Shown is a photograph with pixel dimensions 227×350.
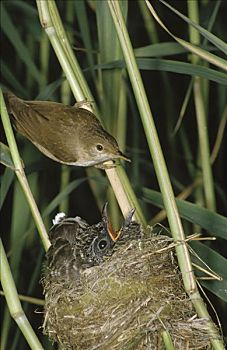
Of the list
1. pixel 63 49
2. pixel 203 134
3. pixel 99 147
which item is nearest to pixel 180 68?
pixel 63 49

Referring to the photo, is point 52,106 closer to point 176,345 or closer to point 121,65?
point 121,65

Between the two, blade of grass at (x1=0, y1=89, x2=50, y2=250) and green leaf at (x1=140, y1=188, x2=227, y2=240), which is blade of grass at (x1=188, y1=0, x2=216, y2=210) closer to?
green leaf at (x1=140, y1=188, x2=227, y2=240)

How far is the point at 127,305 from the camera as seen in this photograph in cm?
147

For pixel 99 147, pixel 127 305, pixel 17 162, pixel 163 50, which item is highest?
pixel 163 50

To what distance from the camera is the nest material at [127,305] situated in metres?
1.41

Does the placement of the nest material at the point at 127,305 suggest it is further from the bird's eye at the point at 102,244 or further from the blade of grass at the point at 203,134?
the blade of grass at the point at 203,134

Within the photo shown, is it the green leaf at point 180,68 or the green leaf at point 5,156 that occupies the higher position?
the green leaf at point 180,68

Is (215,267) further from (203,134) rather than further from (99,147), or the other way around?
(99,147)

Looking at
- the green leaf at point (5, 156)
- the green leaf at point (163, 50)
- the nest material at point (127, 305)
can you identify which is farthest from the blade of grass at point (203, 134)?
the green leaf at point (5, 156)

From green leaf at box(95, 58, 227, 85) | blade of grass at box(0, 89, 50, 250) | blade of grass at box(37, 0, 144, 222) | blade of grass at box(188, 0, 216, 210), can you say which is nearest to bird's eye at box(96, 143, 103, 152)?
blade of grass at box(188, 0, 216, 210)

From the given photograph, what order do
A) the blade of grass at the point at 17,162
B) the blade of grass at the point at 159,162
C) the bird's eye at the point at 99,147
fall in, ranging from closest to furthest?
the blade of grass at the point at 159,162, the blade of grass at the point at 17,162, the bird's eye at the point at 99,147

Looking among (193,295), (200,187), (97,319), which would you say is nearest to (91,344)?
(97,319)

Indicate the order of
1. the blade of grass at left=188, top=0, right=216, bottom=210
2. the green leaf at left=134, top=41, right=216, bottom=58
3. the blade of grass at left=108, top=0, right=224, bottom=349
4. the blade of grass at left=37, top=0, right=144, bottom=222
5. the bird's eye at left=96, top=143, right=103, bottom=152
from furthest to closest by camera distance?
1. the bird's eye at left=96, top=143, right=103, bottom=152
2. the green leaf at left=134, top=41, right=216, bottom=58
3. the blade of grass at left=188, top=0, right=216, bottom=210
4. the blade of grass at left=37, top=0, right=144, bottom=222
5. the blade of grass at left=108, top=0, right=224, bottom=349

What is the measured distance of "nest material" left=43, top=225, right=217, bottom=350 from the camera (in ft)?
4.62
